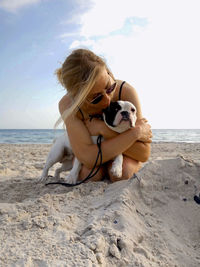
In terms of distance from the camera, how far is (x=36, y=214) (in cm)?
163

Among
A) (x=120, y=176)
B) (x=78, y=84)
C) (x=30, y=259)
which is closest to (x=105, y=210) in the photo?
(x=30, y=259)

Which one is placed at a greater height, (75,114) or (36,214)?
(75,114)

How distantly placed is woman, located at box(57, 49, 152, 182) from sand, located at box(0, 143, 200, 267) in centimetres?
39

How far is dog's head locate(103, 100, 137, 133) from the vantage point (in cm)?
238

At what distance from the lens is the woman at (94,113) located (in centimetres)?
229

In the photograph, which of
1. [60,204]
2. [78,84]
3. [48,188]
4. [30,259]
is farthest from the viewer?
[48,188]

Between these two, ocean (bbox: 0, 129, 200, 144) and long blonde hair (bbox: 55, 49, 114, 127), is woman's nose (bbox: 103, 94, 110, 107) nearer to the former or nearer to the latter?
long blonde hair (bbox: 55, 49, 114, 127)

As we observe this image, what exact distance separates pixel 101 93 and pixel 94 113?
1.17 ft

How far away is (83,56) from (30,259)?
5.67 ft

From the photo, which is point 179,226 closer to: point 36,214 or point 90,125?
point 36,214

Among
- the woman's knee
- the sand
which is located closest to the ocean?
the woman's knee

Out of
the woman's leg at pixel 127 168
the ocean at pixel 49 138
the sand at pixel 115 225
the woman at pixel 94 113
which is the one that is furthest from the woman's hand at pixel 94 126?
the ocean at pixel 49 138

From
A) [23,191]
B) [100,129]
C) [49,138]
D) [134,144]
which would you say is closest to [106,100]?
[100,129]

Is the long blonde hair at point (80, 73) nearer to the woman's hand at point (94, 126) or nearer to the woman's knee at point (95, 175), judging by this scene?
the woman's hand at point (94, 126)
